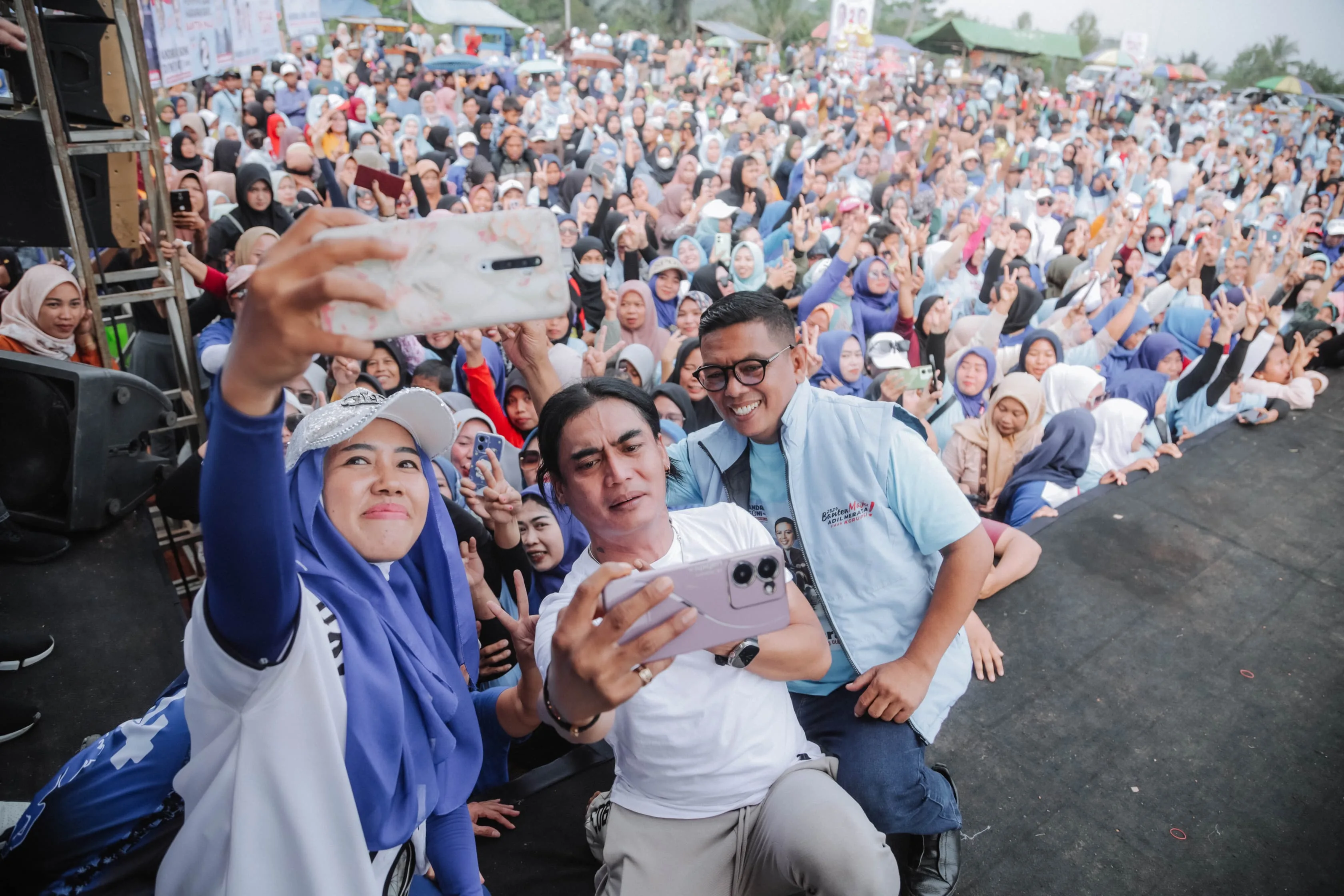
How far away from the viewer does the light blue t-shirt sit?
2.06 metres

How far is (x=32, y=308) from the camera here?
368 cm

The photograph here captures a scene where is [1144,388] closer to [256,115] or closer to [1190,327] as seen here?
[1190,327]

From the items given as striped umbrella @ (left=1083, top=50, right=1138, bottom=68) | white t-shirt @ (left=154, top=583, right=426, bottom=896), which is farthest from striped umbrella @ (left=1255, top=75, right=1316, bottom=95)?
white t-shirt @ (left=154, top=583, right=426, bottom=896)

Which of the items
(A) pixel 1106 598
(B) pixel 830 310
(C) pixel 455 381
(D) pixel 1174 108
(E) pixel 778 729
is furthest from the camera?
(D) pixel 1174 108

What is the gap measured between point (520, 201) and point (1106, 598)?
6482 millimetres

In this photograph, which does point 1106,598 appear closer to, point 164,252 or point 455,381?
point 455,381

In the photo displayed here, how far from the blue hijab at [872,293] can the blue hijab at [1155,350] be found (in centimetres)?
201

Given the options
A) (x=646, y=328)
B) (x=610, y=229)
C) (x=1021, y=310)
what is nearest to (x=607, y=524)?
(x=646, y=328)

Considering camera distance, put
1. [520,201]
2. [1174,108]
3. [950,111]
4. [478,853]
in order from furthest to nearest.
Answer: [1174,108]
[950,111]
[520,201]
[478,853]

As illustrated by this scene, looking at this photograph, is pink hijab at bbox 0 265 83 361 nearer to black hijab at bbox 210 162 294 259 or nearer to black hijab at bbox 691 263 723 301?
black hijab at bbox 210 162 294 259

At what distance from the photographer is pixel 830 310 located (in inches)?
221

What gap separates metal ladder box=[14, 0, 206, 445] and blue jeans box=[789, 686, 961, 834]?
132 inches

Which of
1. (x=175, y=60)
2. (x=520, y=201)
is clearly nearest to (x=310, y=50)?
(x=520, y=201)

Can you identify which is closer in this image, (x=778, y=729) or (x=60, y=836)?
(x=60, y=836)
